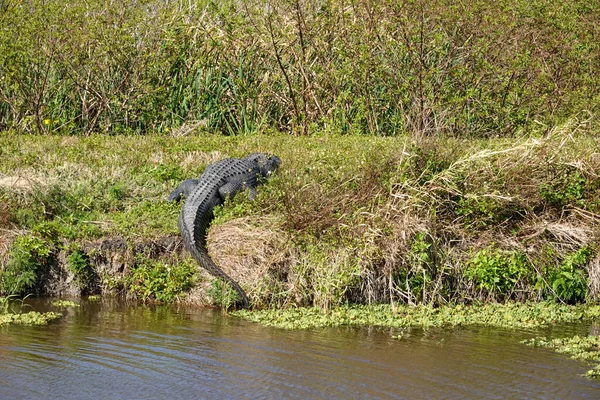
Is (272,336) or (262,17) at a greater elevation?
(262,17)

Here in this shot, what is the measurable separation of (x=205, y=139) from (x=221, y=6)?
349 cm

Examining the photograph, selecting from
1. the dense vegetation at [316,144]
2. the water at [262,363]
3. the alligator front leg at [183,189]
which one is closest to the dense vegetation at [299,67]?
the dense vegetation at [316,144]

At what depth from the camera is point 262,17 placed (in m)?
14.2

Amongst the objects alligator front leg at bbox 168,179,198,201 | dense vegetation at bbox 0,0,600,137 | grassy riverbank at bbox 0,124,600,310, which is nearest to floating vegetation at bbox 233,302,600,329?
grassy riverbank at bbox 0,124,600,310

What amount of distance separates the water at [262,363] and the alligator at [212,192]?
0.82m

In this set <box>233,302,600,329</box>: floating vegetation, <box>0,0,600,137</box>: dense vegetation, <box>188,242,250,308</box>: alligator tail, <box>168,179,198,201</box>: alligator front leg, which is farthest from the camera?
<box>0,0,600,137</box>: dense vegetation

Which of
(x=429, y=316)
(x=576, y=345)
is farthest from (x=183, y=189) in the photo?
(x=576, y=345)

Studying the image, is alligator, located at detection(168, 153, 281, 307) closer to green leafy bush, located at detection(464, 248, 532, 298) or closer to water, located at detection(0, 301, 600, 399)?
water, located at detection(0, 301, 600, 399)

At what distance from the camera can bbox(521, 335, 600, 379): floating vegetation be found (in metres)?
7.10

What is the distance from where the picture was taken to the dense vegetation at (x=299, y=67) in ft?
44.5

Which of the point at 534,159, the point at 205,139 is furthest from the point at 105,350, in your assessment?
the point at 205,139

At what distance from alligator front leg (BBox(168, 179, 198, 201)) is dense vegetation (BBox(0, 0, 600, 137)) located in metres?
3.60

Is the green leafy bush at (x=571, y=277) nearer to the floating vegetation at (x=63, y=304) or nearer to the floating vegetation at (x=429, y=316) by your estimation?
the floating vegetation at (x=429, y=316)

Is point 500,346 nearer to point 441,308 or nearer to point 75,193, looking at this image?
point 441,308
